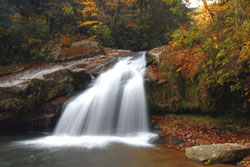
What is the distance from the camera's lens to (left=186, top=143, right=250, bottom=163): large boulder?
3.96m

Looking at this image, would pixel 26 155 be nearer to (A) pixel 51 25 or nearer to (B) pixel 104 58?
(B) pixel 104 58

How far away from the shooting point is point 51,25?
16.9 meters

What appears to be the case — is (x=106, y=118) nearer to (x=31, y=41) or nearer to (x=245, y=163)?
(x=245, y=163)

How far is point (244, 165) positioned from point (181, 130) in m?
2.52

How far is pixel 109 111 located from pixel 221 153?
4.55 meters

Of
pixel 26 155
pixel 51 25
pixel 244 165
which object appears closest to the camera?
pixel 244 165

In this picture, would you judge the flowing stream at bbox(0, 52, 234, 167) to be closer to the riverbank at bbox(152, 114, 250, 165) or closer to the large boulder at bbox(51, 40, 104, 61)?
the riverbank at bbox(152, 114, 250, 165)

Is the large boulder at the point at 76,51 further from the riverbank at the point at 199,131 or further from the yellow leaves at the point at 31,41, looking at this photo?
the riverbank at the point at 199,131

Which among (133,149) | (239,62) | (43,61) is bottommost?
(133,149)

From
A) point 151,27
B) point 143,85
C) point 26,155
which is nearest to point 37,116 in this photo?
point 26,155

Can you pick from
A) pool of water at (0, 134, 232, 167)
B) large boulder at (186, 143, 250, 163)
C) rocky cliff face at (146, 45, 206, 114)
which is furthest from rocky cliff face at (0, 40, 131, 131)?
large boulder at (186, 143, 250, 163)

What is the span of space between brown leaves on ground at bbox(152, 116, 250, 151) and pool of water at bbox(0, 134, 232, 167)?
75 centimetres

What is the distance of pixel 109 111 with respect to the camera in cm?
749

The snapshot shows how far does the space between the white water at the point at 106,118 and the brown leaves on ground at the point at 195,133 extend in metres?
0.66
